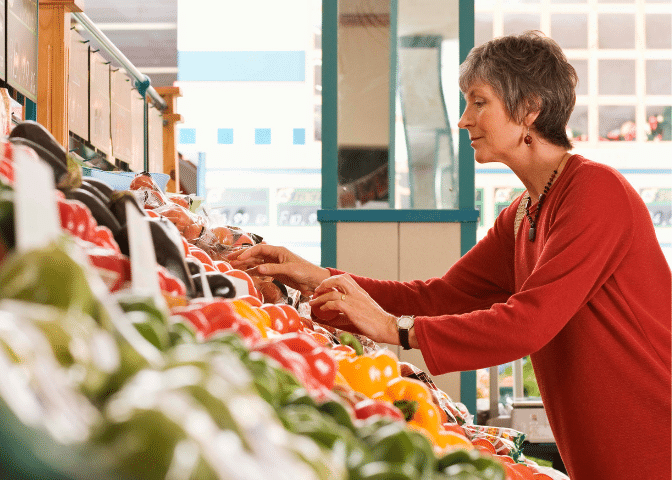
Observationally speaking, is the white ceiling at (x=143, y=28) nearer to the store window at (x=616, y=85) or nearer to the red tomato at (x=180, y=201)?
the store window at (x=616, y=85)

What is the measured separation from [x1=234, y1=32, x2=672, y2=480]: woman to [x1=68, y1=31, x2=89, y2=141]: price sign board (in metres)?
2.19

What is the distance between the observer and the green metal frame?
10.1 feet

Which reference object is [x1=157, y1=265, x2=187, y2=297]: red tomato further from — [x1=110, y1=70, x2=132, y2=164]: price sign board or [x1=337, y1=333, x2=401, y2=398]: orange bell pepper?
[x1=110, y1=70, x2=132, y2=164]: price sign board

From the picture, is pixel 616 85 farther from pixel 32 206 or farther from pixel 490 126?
pixel 32 206

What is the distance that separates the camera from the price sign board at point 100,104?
383 cm

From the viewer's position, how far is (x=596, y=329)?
66.1 inches

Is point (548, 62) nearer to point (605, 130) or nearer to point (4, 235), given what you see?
point (4, 235)

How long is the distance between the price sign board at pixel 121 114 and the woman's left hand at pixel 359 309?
2919 millimetres

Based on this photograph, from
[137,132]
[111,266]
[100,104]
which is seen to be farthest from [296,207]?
[111,266]

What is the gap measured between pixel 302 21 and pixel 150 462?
32.3ft

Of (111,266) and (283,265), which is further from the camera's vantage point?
(283,265)

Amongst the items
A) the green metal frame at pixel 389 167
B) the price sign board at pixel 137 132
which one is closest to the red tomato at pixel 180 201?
the green metal frame at pixel 389 167

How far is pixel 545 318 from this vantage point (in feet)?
5.27

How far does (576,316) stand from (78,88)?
2793mm
